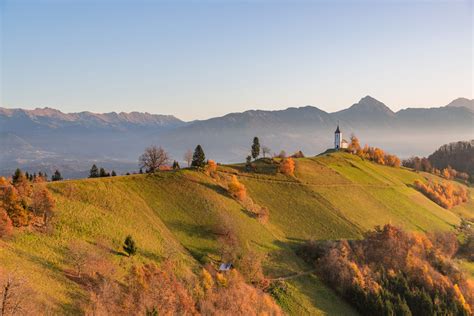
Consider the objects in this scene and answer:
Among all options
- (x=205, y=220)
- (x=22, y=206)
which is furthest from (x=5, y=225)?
(x=205, y=220)

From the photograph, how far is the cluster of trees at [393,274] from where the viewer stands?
224 feet

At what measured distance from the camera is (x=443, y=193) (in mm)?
147500

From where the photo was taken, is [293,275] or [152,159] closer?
[293,275]

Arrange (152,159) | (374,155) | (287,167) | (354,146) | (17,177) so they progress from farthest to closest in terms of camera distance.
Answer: (354,146) < (374,155) < (287,167) < (152,159) < (17,177)

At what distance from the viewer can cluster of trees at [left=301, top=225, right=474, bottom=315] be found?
68.2 meters

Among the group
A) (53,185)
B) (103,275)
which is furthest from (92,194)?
(103,275)

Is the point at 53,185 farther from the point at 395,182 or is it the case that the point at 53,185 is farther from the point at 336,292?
the point at 395,182

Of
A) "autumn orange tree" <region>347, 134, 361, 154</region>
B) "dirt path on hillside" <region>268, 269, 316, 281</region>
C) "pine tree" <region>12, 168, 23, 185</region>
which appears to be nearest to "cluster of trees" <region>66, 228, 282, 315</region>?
"dirt path on hillside" <region>268, 269, 316, 281</region>

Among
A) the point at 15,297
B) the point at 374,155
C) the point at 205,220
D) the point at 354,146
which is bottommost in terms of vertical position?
the point at 205,220

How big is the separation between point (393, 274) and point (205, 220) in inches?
1574

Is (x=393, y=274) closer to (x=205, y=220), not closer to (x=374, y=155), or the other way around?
(x=205, y=220)

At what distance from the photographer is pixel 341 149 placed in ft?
591

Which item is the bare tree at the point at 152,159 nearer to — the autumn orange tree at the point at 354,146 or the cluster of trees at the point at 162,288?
the cluster of trees at the point at 162,288

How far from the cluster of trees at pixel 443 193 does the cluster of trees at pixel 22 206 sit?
13281 centimetres
